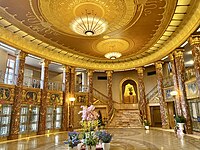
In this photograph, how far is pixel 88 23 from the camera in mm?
9102

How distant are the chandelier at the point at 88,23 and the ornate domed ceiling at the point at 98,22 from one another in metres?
0.06

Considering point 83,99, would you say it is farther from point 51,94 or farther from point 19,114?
point 19,114

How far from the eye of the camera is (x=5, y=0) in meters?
7.60

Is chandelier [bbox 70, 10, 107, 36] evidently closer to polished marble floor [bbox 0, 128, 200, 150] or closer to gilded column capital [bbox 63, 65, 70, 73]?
polished marble floor [bbox 0, 128, 200, 150]

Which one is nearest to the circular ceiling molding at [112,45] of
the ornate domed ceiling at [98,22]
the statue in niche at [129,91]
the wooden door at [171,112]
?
the ornate domed ceiling at [98,22]

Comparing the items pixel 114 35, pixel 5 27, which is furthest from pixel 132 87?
pixel 5 27

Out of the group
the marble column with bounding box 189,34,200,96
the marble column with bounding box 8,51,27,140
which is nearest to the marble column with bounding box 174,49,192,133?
the marble column with bounding box 189,34,200,96

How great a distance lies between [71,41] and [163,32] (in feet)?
22.0

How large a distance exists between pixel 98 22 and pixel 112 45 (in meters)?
4.15

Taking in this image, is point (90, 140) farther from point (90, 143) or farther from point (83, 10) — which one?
point (83, 10)

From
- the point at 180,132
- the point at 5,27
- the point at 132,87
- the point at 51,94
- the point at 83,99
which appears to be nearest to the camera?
the point at 5,27

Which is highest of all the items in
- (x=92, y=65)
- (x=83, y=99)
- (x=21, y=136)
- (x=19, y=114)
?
(x=92, y=65)

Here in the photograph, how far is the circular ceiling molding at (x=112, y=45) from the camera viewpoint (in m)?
12.5

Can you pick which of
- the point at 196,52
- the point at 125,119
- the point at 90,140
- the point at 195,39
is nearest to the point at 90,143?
the point at 90,140
